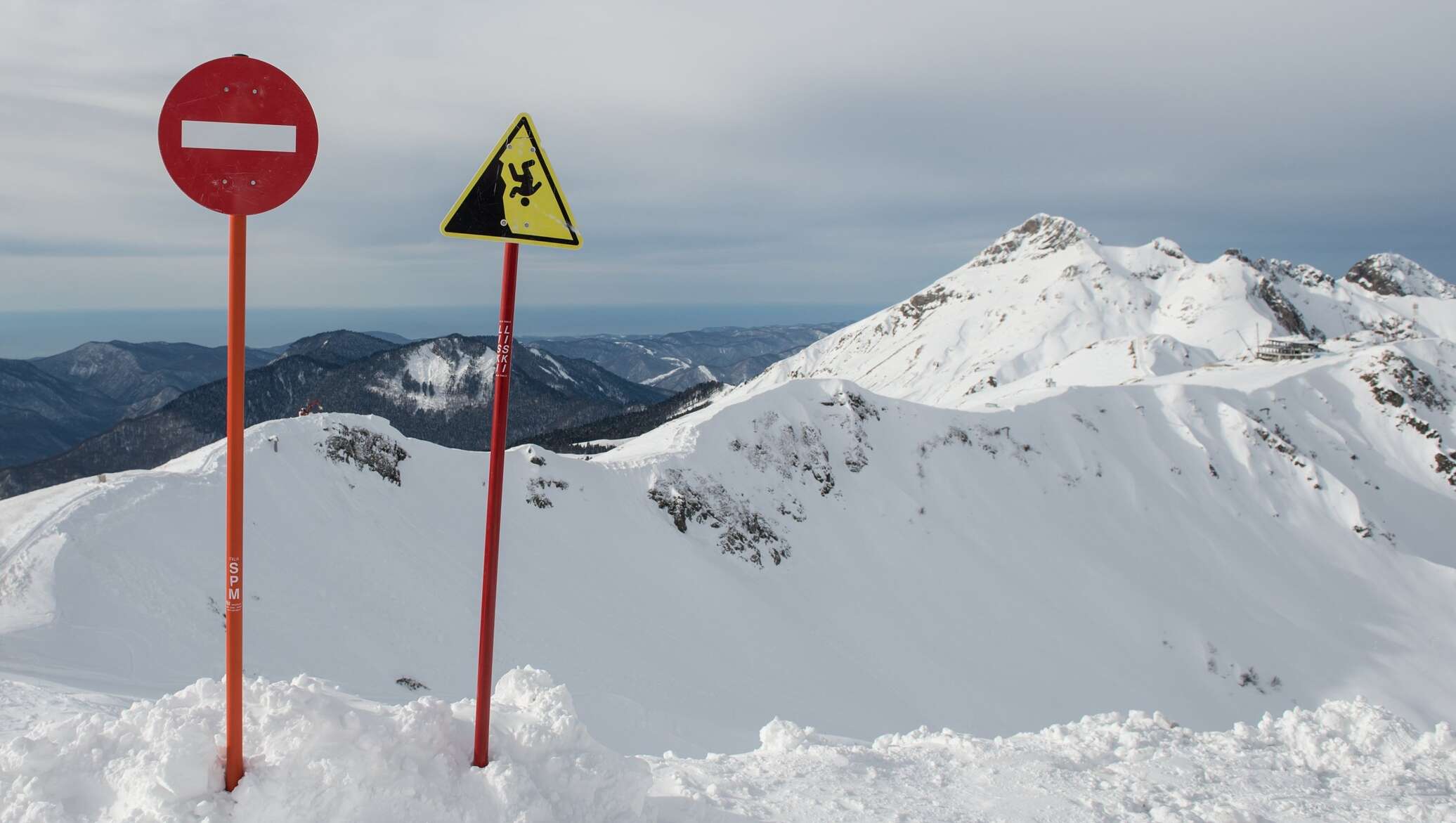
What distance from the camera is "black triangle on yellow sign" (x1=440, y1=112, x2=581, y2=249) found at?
497 cm

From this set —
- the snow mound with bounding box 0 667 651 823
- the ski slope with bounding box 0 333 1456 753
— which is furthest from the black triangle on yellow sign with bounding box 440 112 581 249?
the ski slope with bounding box 0 333 1456 753

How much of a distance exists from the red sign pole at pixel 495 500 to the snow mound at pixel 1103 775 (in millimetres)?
2020

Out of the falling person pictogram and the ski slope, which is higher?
the falling person pictogram

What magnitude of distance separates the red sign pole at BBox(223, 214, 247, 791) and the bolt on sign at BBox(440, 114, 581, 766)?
1245 millimetres

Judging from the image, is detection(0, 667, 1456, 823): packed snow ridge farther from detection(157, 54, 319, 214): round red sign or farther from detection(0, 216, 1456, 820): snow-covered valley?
detection(157, 54, 319, 214): round red sign

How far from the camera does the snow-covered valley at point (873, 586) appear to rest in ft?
29.7

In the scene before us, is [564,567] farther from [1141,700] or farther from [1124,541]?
[1124,541]

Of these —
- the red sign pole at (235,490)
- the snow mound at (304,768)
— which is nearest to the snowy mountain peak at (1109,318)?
the snow mound at (304,768)

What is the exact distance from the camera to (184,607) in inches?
666

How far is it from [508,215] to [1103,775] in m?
9.00

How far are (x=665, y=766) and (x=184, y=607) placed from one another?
15.1 meters

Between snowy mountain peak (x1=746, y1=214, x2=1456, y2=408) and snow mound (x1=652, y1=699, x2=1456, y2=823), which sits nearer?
snow mound (x1=652, y1=699, x2=1456, y2=823)

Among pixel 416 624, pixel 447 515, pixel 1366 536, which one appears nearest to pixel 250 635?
pixel 416 624

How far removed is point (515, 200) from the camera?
5.07 metres
